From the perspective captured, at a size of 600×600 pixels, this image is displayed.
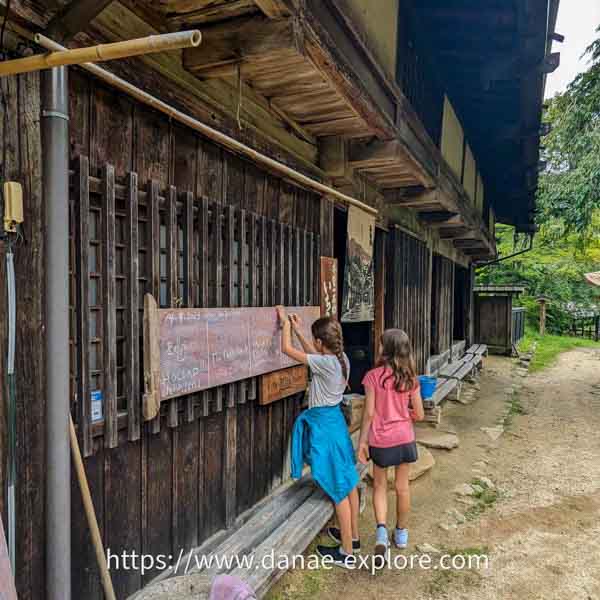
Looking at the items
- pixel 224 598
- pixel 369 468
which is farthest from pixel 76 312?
pixel 369 468

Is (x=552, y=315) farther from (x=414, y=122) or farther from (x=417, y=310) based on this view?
(x=414, y=122)

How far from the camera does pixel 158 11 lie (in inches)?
89.5

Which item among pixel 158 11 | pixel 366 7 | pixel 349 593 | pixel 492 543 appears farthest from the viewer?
pixel 492 543

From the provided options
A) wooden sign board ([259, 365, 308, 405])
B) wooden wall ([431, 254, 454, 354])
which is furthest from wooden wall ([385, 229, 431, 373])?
wooden sign board ([259, 365, 308, 405])

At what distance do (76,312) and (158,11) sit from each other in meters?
1.54

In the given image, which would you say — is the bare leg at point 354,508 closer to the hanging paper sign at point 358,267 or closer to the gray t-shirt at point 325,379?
the gray t-shirt at point 325,379

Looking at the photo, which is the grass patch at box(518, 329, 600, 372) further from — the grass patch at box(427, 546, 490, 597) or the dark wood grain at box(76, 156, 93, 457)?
the dark wood grain at box(76, 156, 93, 457)

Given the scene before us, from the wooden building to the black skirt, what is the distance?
2.67ft

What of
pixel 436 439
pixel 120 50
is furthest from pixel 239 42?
pixel 436 439

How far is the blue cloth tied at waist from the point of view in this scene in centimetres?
328

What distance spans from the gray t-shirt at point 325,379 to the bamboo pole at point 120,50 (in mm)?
2350

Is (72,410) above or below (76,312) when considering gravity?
below

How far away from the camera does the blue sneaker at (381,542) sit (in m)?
3.29

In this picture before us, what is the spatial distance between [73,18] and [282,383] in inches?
104
